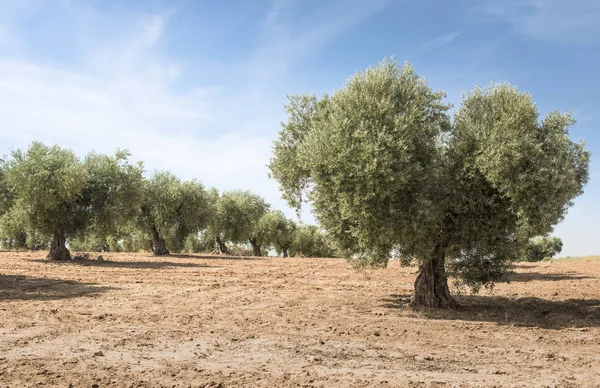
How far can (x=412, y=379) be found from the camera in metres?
9.70

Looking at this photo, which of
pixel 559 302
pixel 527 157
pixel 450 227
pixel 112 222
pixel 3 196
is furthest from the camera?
pixel 3 196

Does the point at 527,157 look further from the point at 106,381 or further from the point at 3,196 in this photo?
the point at 3,196

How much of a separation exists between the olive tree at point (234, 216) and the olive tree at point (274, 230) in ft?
27.6

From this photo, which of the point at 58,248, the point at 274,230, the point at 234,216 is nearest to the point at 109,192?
the point at 58,248

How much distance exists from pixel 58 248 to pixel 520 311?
35.6 meters

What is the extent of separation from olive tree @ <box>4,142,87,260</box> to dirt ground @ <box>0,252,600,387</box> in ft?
43.3

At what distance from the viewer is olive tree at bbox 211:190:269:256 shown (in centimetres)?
6688

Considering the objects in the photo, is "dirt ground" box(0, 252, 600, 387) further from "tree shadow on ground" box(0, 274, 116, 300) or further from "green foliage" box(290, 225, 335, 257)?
"green foliage" box(290, 225, 335, 257)

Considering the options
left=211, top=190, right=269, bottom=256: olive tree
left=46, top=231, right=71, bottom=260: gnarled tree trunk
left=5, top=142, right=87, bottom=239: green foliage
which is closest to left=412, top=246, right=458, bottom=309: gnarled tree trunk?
left=5, top=142, right=87, bottom=239: green foliage

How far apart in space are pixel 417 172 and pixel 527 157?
3.70 metres

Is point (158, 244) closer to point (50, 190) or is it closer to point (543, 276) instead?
point (50, 190)

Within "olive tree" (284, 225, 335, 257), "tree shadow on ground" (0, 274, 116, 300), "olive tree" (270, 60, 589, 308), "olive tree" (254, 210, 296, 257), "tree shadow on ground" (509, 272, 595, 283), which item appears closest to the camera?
"olive tree" (270, 60, 589, 308)

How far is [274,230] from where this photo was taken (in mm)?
79188

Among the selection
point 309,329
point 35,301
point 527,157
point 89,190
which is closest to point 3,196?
point 89,190
